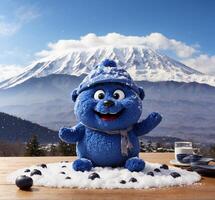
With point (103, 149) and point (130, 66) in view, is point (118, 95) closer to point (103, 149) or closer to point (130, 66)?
point (103, 149)

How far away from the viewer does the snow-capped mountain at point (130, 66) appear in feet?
34.8

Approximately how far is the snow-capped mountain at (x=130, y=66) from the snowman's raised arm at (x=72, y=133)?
325 inches

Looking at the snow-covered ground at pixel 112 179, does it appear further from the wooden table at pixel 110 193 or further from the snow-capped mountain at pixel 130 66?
the snow-capped mountain at pixel 130 66

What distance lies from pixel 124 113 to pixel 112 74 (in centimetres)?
17

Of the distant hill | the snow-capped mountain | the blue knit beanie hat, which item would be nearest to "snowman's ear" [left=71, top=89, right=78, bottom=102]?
the blue knit beanie hat

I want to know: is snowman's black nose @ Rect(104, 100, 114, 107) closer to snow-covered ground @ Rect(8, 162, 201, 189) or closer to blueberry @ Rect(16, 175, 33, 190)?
snow-covered ground @ Rect(8, 162, 201, 189)

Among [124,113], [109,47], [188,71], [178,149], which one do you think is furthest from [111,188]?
[188,71]

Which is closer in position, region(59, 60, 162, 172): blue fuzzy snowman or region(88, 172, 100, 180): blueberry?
region(88, 172, 100, 180): blueberry

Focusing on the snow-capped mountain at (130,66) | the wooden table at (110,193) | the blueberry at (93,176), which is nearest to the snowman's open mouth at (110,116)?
the blueberry at (93,176)

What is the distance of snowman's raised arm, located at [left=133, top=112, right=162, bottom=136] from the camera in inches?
60.1

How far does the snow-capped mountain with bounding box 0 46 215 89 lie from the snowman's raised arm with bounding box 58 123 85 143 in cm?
826

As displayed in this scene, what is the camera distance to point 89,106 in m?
1.45

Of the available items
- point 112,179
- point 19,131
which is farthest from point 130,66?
point 112,179

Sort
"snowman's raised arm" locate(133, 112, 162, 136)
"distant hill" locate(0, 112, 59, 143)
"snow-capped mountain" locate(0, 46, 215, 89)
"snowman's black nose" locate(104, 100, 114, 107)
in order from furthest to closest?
1. "snow-capped mountain" locate(0, 46, 215, 89)
2. "distant hill" locate(0, 112, 59, 143)
3. "snowman's raised arm" locate(133, 112, 162, 136)
4. "snowman's black nose" locate(104, 100, 114, 107)
